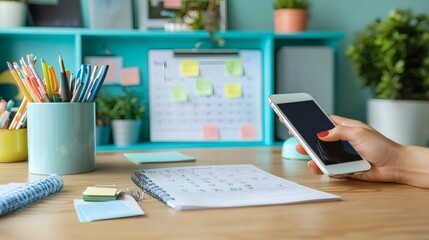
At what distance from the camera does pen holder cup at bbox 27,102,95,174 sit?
2.95 ft

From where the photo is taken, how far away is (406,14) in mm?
1975

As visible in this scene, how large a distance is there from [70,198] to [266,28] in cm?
158

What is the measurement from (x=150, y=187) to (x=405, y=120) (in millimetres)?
1429

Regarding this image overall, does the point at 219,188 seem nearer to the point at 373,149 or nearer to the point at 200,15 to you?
the point at 373,149

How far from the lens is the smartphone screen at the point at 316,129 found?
87 centimetres

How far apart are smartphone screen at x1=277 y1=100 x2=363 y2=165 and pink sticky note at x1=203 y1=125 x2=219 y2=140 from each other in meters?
1.11


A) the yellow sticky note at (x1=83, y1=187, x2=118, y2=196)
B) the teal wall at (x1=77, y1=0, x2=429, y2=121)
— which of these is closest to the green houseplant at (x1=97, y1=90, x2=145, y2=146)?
the teal wall at (x1=77, y1=0, x2=429, y2=121)

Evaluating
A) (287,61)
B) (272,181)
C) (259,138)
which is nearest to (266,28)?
(287,61)

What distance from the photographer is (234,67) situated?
6.81 feet

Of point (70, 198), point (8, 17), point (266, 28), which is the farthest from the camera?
point (266, 28)

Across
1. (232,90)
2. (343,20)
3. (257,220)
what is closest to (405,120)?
(343,20)

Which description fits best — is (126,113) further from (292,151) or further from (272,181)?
(272,181)

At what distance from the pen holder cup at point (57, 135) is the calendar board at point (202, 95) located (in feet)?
3.66

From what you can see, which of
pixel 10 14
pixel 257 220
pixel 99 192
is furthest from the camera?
pixel 10 14
